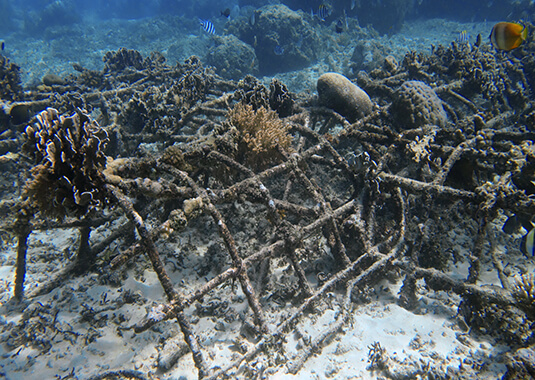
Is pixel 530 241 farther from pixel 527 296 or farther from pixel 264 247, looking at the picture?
pixel 264 247

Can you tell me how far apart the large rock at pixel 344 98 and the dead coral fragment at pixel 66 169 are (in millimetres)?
4935

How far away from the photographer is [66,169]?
99.3 inches

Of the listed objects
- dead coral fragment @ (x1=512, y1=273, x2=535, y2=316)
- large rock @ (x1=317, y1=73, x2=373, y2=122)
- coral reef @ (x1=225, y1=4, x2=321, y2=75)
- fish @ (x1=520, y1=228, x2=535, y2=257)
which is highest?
coral reef @ (x1=225, y1=4, x2=321, y2=75)

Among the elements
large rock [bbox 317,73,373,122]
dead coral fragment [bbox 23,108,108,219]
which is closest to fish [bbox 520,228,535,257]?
large rock [bbox 317,73,373,122]

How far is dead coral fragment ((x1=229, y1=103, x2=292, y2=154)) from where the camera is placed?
4070mm

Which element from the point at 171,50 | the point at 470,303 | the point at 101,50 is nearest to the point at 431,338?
the point at 470,303

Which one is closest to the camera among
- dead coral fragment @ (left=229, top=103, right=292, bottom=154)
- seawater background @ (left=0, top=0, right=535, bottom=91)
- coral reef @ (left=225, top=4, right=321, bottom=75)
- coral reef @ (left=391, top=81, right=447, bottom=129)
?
dead coral fragment @ (left=229, top=103, right=292, bottom=154)

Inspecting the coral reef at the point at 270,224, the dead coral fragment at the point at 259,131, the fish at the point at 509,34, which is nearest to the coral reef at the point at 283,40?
the fish at the point at 509,34

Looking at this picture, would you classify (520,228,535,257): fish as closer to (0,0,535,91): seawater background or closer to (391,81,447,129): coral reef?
(391,81,447,129): coral reef

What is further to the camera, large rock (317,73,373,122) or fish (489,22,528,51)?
large rock (317,73,373,122)

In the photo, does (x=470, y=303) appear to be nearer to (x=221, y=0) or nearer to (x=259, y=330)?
(x=259, y=330)

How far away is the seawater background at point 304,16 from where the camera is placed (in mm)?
17656

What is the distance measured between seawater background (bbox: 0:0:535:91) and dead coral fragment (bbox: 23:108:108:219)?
38.4 feet

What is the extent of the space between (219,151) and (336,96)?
3.43 m
